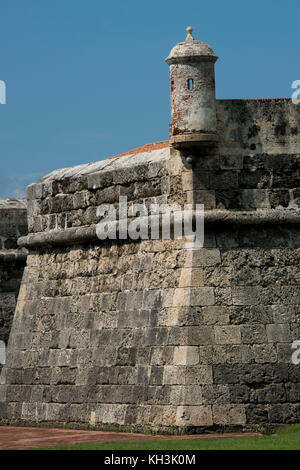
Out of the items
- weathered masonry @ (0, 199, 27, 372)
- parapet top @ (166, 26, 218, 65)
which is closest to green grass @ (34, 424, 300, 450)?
parapet top @ (166, 26, 218, 65)

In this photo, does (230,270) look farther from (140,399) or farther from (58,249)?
(58,249)

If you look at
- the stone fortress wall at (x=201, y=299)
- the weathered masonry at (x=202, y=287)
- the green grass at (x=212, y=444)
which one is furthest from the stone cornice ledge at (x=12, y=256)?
the green grass at (x=212, y=444)

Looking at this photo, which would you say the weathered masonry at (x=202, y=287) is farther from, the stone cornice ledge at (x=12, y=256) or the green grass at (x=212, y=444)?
the stone cornice ledge at (x=12, y=256)

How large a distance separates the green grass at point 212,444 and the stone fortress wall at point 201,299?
87 cm

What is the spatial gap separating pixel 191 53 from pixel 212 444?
460 centimetres

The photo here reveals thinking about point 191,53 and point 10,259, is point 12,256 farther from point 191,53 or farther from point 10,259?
point 191,53

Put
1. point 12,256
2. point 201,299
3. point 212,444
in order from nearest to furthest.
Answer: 1. point 212,444
2. point 201,299
3. point 12,256

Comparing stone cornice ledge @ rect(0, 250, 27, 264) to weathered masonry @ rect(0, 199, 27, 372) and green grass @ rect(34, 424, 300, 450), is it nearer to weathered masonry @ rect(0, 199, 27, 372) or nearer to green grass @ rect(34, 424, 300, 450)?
weathered masonry @ rect(0, 199, 27, 372)

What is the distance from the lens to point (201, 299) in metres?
13.8

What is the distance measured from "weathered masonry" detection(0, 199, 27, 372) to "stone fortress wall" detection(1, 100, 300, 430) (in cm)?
413

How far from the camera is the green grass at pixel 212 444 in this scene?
11.9 meters

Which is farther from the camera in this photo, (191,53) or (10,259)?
(10,259)

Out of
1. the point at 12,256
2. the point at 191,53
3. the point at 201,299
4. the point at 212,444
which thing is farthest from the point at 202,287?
the point at 12,256
